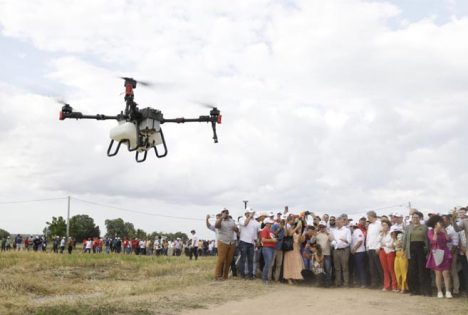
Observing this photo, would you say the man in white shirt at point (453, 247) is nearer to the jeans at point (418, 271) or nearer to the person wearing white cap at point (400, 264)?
the jeans at point (418, 271)

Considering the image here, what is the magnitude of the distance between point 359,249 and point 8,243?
3884 cm

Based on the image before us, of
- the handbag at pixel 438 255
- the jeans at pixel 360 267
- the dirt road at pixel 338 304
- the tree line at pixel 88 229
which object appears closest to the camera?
the dirt road at pixel 338 304

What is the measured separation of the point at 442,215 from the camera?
13.1 metres

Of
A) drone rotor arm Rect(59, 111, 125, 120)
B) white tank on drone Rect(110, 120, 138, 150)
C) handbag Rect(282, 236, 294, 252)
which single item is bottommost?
handbag Rect(282, 236, 294, 252)

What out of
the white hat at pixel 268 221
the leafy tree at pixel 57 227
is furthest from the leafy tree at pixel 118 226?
the white hat at pixel 268 221

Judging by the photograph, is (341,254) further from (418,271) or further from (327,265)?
(418,271)

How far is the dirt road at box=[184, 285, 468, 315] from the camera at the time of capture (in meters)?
10.7

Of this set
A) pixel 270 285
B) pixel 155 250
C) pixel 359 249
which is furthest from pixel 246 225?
pixel 155 250

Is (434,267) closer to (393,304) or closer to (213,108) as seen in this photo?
(393,304)

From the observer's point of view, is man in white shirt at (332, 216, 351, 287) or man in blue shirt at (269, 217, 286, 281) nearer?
man in white shirt at (332, 216, 351, 287)

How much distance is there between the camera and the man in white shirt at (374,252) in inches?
569

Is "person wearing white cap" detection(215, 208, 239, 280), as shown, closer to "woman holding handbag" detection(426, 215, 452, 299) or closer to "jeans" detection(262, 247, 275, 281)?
"jeans" detection(262, 247, 275, 281)

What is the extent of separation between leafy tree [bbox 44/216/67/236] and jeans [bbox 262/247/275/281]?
61.2 metres

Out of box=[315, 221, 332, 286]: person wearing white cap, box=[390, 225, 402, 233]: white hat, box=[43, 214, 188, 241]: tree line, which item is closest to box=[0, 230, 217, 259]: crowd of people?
box=[43, 214, 188, 241]: tree line
